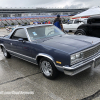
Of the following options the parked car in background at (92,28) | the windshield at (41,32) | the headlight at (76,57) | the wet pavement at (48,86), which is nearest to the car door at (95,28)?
the parked car in background at (92,28)

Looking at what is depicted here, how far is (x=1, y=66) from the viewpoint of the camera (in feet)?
15.7

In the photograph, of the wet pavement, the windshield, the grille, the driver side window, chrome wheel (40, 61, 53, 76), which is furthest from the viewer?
the driver side window

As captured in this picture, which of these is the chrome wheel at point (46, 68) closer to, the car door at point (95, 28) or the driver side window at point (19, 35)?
the driver side window at point (19, 35)

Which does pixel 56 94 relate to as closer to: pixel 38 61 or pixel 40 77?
pixel 40 77

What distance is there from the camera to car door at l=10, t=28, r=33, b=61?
3.89 m

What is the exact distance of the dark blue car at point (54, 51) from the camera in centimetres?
284

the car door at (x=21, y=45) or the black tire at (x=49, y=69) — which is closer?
the black tire at (x=49, y=69)

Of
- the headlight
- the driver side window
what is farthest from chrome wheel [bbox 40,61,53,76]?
the driver side window

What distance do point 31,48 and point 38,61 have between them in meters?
0.48

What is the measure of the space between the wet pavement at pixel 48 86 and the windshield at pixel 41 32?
1.24 meters

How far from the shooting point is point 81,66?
9.39 ft

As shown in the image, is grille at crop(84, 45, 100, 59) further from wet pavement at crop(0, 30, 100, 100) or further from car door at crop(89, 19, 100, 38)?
car door at crop(89, 19, 100, 38)

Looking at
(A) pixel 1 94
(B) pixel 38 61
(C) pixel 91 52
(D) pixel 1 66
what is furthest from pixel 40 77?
(D) pixel 1 66

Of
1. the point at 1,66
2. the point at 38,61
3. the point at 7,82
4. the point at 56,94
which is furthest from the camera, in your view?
the point at 1,66
